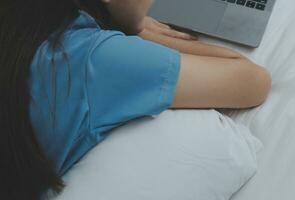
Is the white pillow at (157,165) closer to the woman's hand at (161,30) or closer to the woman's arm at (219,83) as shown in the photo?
the woman's arm at (219,83)

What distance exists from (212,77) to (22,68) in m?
0.28

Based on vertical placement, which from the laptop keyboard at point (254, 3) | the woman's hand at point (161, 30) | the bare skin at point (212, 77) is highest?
the laptop keyboard at point (254, 3)

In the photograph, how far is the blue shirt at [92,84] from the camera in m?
0.60

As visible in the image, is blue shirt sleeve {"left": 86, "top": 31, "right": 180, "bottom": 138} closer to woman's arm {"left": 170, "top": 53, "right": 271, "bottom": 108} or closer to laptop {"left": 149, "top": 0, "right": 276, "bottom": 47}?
woman's arm {"left": 170, "top": 53, "right": 271, "bottom": 108}

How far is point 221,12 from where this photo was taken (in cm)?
92

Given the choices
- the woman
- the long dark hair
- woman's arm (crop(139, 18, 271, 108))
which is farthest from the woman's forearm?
the long dark hair

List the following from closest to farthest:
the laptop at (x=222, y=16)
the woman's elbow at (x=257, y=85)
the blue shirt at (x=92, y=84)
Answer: the blue shirt at (x=92, y=84), the woman's elbow at (x=257, y=85), the laptop at (x=222, y=16)

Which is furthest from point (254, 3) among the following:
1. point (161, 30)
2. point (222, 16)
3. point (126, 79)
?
point (126, 79)

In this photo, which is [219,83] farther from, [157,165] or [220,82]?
[157,165]

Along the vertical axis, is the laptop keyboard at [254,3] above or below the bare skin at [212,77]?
above

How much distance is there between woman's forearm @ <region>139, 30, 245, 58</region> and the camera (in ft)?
2.70

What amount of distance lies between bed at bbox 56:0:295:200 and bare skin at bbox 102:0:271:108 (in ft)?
0.08

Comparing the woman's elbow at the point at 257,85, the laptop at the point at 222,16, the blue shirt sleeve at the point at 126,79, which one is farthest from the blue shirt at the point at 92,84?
the laptop at the point at 222,16

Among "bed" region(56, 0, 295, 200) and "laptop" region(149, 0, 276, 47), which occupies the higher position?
"laptop" region(149, 0, 276, 47)
